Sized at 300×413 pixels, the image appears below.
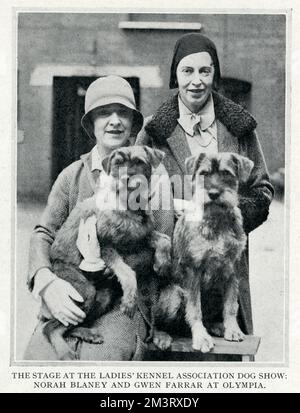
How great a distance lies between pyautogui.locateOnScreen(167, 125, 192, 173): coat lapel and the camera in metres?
3.96

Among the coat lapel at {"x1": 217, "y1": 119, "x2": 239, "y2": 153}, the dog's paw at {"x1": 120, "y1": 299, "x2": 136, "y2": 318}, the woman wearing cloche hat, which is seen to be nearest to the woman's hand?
the woman wearing cloche hat

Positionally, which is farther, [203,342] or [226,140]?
[226,140]

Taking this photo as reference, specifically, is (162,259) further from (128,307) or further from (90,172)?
(90,172)

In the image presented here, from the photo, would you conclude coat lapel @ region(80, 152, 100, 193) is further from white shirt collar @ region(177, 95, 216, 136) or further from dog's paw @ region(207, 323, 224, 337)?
dog's paw @ region(207, 323, 224, 337)

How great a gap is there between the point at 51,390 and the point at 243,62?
2.36 meters

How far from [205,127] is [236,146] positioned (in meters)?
0.23

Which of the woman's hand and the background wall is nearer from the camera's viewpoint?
the woman's hand

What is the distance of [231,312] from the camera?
154 inches

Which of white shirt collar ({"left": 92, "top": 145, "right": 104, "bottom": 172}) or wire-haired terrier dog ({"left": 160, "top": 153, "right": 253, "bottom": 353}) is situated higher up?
white shirt collar ({"left": 92, "top": 145, "right": 104, "bottom": 172})

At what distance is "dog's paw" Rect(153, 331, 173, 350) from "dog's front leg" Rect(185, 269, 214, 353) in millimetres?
151

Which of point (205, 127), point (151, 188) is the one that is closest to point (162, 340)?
point (151, 188)

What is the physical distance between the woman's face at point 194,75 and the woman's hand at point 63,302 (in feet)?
4.49

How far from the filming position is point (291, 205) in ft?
13.1
